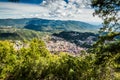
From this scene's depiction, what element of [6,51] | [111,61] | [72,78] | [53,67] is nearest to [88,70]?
[72,78]

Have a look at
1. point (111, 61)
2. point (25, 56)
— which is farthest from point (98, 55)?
A: point (25, 56)

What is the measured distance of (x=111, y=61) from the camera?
19.3m

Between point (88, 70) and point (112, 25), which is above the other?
point (112, 25)

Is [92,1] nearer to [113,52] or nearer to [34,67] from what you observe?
[113,52]

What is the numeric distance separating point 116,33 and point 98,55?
6.06 ft

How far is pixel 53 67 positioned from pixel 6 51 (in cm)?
2297

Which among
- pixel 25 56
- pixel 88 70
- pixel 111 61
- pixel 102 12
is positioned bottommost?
pixel 25 56

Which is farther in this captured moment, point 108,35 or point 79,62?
point 79,62

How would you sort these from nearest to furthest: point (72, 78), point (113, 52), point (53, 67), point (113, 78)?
point (113, 52)
point (113, 78)
point (72, 78)
point (53, 67)

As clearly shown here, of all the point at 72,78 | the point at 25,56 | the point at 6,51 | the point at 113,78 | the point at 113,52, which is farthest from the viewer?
the point at 25,56

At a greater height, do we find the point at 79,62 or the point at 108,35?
the point at 108,35

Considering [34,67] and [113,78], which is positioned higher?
[113,78]

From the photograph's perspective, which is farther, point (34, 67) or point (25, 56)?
point (25, 56)

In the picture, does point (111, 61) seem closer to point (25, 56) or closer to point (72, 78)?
point (72, 78)
